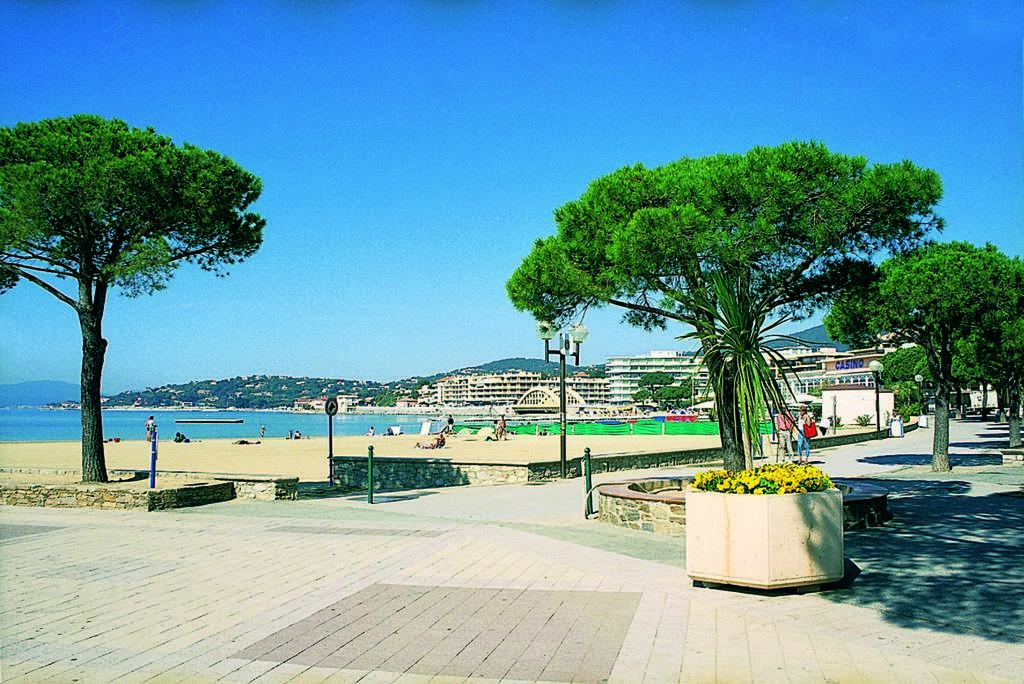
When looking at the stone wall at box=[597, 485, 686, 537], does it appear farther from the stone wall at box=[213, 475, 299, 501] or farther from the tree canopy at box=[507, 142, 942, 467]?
the stone wall at box=[213, 475, 299, 501]

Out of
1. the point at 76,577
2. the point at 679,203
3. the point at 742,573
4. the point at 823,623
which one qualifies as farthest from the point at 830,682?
the point at 679,203

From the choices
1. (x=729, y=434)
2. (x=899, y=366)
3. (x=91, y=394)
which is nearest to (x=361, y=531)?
(x=729, y=434)

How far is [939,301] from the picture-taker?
1862 centimetres

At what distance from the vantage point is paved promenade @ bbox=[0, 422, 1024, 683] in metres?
5.26

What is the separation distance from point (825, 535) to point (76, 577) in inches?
272

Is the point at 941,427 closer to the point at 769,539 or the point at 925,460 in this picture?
the point at 925,460

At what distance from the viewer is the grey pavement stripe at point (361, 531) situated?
35.7ft

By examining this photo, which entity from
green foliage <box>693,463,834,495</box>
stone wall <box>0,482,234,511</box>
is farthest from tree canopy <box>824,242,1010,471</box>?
stone wall <box>0,482,234,511</box>

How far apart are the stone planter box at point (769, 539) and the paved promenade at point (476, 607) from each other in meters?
0.20

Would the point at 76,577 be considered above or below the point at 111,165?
below

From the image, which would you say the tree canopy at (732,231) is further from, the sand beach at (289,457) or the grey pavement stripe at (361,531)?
the sand beach at (289,457)

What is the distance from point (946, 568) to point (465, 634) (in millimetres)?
4891

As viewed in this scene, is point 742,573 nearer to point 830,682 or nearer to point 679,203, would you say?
point 830,682

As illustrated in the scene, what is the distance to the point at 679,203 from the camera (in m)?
13.0
